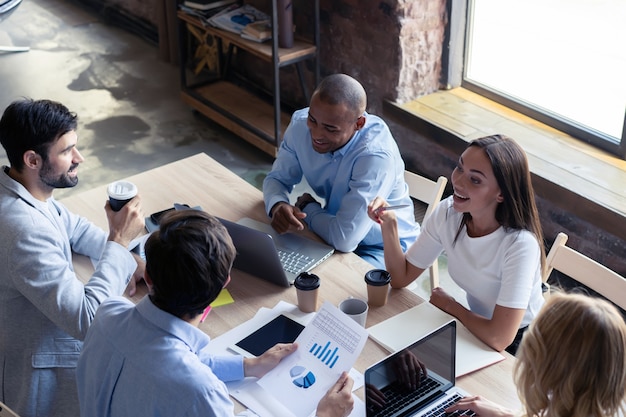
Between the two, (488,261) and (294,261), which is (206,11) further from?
(488,261)

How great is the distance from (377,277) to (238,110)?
2.84 m

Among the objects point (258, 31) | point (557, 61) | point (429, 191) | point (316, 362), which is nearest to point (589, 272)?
point (429, 191)

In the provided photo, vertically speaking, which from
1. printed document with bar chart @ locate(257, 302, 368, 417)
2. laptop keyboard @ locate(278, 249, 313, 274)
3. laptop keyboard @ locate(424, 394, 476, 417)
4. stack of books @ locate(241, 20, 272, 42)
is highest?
stack of books @ locate(241, 20, 272, 42)

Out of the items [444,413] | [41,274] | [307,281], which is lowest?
[444,413]

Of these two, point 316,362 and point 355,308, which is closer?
point 316,362

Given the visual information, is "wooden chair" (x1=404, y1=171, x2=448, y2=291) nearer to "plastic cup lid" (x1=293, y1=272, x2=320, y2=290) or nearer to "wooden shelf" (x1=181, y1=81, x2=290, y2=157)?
"plastic cup lid" (x1=293, y1=272, x2=320, y2=290)

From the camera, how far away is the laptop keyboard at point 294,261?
2.46 meters

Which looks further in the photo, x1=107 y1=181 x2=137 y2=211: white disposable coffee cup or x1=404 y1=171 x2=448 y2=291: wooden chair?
x1=404 y1=171 x2=448 y2=291: wooden chair

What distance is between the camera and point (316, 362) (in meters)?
1.99

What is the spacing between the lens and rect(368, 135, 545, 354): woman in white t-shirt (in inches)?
87.4

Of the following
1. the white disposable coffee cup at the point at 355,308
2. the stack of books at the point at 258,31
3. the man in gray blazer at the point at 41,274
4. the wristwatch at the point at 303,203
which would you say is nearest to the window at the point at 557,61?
the stack of books at the point at 258,31

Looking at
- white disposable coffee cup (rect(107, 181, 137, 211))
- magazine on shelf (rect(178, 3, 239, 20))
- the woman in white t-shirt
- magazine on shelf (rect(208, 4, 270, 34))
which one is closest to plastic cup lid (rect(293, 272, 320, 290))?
the woman in white t-shirt

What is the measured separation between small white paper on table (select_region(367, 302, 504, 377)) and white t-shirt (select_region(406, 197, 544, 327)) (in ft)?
0.51

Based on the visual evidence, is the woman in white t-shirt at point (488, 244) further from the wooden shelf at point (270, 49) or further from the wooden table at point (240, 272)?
the wooden shelf at point (270, 49)
